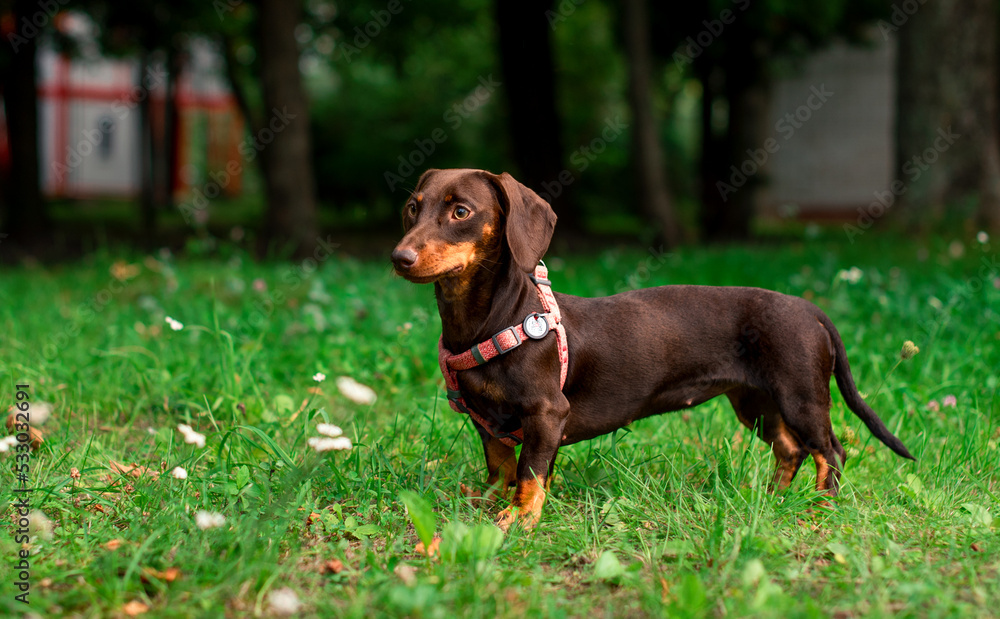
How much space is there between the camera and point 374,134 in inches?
731

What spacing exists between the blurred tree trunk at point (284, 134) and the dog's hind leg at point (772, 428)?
21.5ft

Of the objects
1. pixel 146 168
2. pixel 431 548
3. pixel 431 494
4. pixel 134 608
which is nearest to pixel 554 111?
pixel 146 168

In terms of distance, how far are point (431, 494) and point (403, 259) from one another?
941mm

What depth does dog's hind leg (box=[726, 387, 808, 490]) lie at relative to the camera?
10.9 ft

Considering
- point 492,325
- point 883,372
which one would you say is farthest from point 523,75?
point 492,325

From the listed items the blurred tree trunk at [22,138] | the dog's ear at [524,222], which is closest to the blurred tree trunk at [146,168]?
the blurred tree trunk at [22,138]

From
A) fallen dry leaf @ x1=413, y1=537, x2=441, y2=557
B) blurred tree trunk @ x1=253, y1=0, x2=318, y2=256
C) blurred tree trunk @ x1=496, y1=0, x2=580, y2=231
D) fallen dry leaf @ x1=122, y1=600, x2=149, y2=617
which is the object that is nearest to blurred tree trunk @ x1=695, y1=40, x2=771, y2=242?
blurred tree trunk @ x1=496, y1=0, x2=580, y2=231

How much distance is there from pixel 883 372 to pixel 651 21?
36.8ft

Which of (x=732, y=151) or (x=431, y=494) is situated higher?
(x=732, y=151)

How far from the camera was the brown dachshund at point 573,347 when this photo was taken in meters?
2.81

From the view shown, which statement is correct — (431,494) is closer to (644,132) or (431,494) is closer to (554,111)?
(644,132)

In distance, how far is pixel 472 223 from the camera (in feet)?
9.18

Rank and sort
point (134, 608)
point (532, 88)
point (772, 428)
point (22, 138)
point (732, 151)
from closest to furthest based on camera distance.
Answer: point (134, 608), point (772, 428), point (22, 138), point (532, 88), point (732, 151)

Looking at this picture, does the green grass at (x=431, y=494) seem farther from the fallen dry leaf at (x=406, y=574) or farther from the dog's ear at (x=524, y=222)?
the dog's ear at (x=524, y=222)
